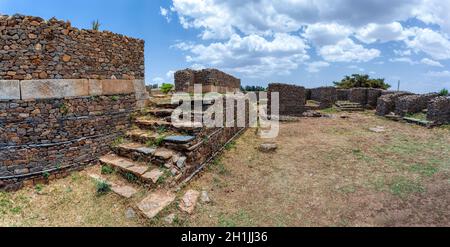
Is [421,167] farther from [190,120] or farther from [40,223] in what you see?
[40,223]

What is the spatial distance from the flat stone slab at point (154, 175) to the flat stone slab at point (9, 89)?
2992 mm

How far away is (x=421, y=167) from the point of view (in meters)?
6.95

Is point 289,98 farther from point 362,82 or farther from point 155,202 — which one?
point 362,82

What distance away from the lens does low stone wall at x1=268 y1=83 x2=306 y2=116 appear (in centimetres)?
1491

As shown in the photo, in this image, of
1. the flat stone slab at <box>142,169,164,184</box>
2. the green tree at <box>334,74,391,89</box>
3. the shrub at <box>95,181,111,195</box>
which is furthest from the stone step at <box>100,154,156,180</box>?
the green tree at <box>334,74,391,89</box>

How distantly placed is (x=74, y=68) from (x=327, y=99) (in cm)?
1767

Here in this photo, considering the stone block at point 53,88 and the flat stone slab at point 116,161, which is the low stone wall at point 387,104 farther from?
the stone block at point 53,88

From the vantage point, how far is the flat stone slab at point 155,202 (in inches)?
183

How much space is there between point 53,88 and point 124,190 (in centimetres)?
268

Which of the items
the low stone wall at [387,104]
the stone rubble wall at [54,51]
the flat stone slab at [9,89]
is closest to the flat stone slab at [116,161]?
the stone rubble wall at [54,51]

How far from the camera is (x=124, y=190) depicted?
5.29 metres

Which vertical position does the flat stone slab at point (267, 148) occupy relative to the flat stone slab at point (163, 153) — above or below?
below

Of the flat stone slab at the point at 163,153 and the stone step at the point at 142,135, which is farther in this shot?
the stone step at the point at 142,135
